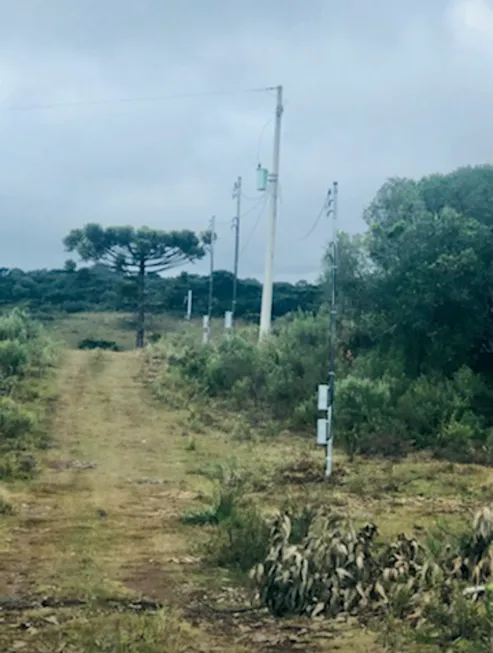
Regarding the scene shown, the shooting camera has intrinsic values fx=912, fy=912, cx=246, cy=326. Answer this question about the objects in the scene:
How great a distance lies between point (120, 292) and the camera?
38812 mm

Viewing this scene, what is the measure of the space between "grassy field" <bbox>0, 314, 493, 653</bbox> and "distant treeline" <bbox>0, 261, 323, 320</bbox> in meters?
21.7

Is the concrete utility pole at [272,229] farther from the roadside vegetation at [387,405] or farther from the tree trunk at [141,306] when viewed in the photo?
the tree trunk at [141,306]

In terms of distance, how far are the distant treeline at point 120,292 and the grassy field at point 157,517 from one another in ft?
71.1

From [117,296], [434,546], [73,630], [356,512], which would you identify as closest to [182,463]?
[356,512]

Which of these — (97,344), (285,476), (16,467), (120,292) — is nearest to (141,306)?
(97,344)

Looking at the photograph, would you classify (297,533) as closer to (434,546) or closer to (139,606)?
(434,546)

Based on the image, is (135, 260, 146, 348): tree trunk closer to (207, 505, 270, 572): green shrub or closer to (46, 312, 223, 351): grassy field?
(46, 312, 223, 351): grassy field

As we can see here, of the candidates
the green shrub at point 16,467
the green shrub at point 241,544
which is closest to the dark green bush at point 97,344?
the green shrub at point 16,467

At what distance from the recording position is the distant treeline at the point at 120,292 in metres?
39.8

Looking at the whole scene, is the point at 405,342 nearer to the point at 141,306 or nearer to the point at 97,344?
the point at 141,306

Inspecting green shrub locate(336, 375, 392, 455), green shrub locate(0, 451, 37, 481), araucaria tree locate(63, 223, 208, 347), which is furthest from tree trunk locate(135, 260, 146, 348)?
green shrub locate(0, 451, 37, 481)

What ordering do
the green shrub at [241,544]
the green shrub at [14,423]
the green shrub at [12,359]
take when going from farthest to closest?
the green shrub at [12,359], the green shrub at [14,423], the green shrub at [241,544]

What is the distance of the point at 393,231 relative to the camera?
16.5 m

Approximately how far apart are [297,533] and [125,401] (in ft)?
37.6
